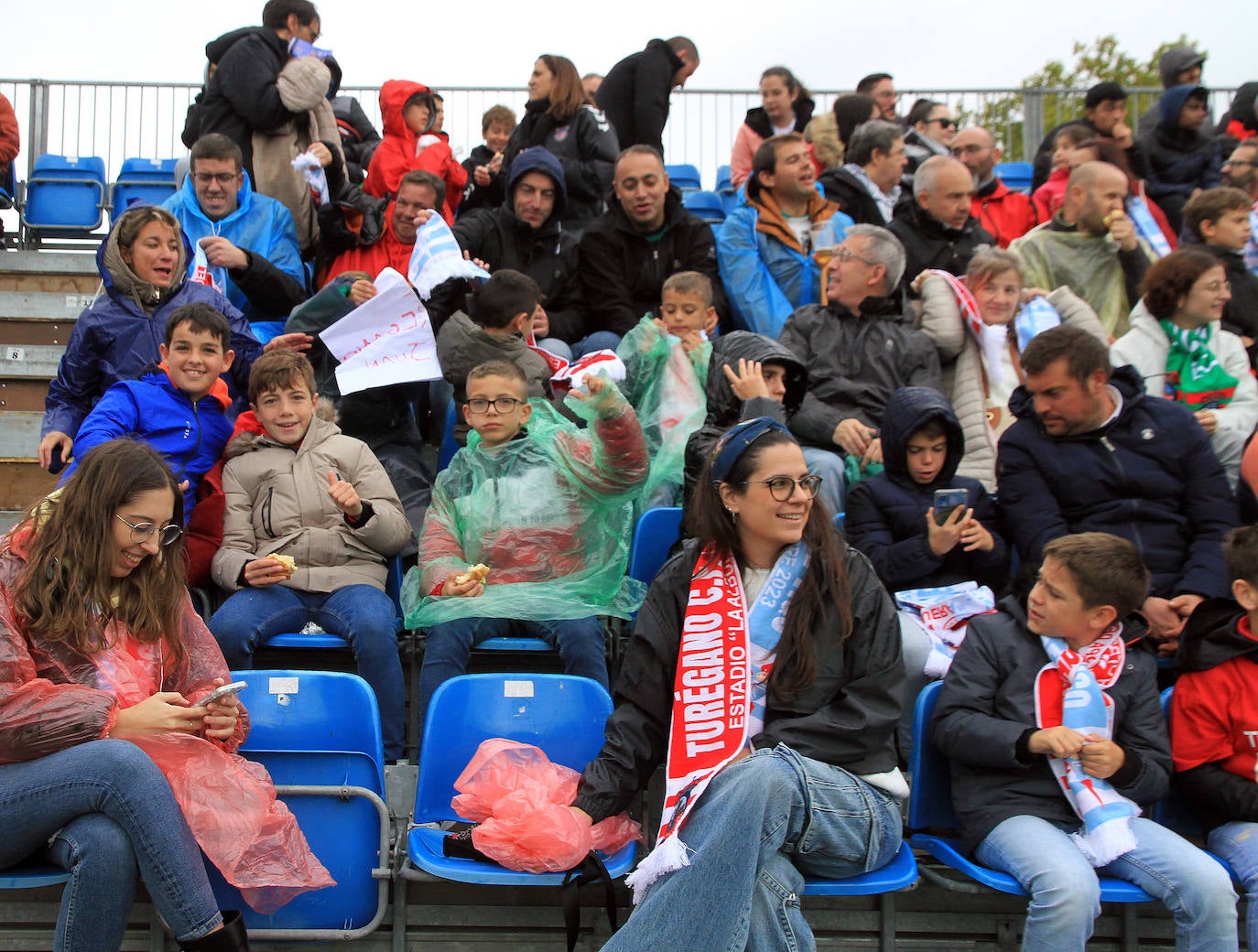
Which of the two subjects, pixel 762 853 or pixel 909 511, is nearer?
pixel 762 853

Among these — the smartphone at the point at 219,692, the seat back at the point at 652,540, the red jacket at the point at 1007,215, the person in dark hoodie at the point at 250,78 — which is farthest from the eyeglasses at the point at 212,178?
the red jacket at the point at 1007,215

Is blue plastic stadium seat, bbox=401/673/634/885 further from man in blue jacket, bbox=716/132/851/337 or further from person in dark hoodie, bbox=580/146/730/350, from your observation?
man in blue jacket, bbox=716/132/851/337

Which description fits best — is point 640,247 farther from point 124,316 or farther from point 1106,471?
point 1106,471

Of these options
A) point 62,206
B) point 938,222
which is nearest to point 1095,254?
point 938,222

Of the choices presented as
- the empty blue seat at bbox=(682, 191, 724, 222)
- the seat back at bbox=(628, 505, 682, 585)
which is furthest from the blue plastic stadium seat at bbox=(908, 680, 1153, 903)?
the empty blue seat at bbox=(682, 191, 724, 222)

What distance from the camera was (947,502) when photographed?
12.3 ft

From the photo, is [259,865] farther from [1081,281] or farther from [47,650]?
[1081,281]

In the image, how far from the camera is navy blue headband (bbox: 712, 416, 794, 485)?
3100mm

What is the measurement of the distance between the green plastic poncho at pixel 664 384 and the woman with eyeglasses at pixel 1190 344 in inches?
69.8

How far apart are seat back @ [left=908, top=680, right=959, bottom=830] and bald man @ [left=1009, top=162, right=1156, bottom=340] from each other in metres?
3.26

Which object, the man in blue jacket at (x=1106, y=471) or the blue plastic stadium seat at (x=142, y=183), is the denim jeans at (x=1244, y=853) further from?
the blue plastic stadium seat at (x=142, y=183)

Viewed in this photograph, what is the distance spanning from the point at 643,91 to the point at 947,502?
4.48 meters

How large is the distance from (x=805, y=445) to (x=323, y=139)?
3.47m

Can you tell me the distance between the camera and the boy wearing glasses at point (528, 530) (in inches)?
144
